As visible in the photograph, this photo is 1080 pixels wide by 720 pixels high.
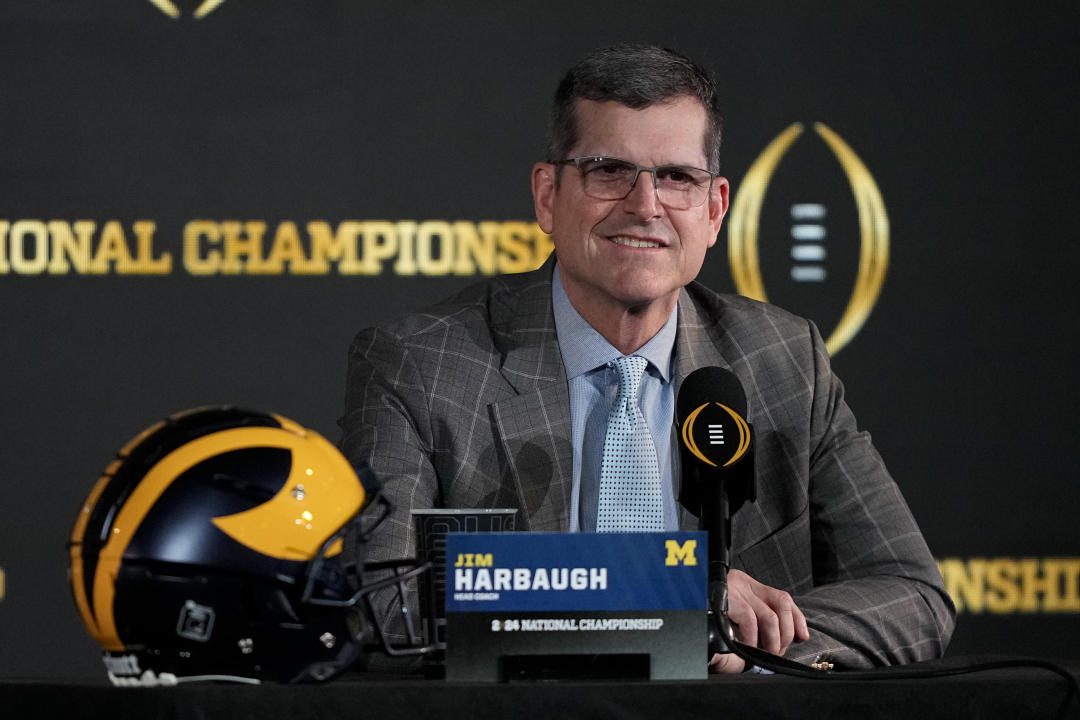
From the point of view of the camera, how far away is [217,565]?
4.31 feet

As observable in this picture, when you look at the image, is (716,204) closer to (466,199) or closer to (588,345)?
(588,345)

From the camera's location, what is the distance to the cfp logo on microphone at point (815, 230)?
10.7ft

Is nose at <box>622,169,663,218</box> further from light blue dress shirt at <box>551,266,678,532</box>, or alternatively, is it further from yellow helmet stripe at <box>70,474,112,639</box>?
yellow helmet stripe at <box>70,474,112,639</box>

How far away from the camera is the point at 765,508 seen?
224cm

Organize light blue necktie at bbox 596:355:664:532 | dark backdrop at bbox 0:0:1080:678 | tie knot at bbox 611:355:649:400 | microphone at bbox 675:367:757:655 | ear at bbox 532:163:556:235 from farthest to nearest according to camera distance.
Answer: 1. dark backdrop at bbox 0:0:1080:678
2. ear at bbox 532:163:556:235
3. tie knot at bbox 611:355:649:400
4. light blue necktie at bbox 596:355:664:532
5. microphone at bbox 675:367:757:655

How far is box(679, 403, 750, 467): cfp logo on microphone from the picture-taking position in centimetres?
154

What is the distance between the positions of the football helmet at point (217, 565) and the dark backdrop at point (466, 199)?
6.25 ft

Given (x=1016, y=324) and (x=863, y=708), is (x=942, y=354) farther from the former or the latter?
(x=863, y=708)

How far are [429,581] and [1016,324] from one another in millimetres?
2204

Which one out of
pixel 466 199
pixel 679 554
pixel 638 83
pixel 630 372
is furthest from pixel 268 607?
pixel 466 199

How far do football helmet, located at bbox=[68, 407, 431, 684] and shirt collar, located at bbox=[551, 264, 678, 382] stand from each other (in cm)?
96

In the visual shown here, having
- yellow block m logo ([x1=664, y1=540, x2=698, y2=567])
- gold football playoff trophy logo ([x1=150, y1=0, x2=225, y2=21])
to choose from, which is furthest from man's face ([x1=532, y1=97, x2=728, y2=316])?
gold football playoff trophy logo ([x1=150, y1=0, x2=225, y2=21])

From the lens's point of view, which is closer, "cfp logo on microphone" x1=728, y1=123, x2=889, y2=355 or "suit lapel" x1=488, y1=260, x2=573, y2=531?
"suit lapel" x1=488, y1=260, x2=573, y2=531

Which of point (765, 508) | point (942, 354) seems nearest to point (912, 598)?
point (765, 508)
